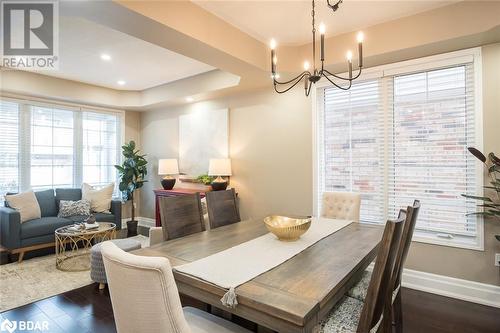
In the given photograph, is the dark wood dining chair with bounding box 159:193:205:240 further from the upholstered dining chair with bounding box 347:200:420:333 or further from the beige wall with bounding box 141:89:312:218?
the beige wall with bounding box 141:89:312:218

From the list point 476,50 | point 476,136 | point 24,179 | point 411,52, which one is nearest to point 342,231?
point 476,136

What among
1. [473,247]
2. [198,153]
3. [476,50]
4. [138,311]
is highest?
[476,50]

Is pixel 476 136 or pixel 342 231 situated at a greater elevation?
pixel 476 136

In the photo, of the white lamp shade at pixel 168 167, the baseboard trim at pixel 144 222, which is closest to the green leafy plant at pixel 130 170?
the baseboard trim at pixel 144 222

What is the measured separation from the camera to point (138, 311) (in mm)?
1076

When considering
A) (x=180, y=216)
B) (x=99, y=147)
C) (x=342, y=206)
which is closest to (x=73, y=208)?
(x=99, y=147)

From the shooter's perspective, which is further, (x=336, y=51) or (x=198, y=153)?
(x=198, y=153)

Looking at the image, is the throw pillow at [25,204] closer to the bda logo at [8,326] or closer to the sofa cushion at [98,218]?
the sofa cushion at [98,218]

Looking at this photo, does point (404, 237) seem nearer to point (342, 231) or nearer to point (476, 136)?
point (342, 231)

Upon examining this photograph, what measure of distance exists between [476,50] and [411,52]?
1.90 feet

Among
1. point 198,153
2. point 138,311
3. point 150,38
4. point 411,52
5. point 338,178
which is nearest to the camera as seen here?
point 138,311

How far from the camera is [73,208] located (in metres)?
4.44

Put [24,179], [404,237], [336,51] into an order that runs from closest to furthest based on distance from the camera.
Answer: [404,237] → [336,51] → [24,179]
